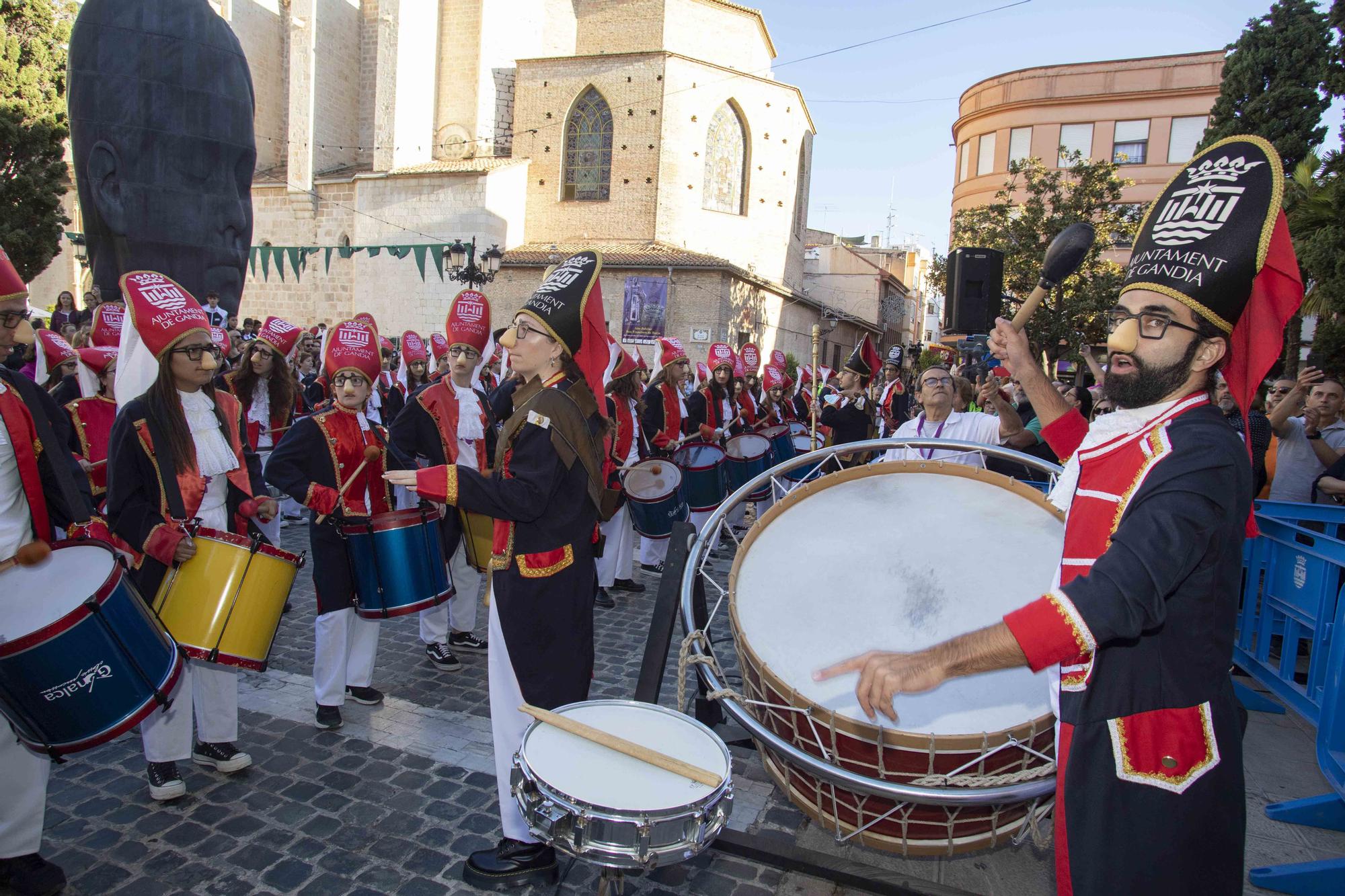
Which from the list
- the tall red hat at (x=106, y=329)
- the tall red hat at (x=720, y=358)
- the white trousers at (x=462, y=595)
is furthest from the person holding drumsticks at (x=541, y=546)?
the tall red hat at (x=720, y=358)

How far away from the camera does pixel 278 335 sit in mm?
7719

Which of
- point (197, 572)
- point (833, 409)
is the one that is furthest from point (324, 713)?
point (833, 409)

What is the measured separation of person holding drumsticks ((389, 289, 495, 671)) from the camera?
18.4 ft

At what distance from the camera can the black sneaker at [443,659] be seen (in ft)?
18.2

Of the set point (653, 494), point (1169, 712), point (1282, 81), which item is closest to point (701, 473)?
point (653, 494)

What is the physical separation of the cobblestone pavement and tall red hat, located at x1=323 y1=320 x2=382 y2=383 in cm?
203

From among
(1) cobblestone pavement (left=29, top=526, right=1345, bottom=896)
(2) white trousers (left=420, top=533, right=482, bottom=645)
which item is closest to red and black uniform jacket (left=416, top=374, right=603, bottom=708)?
(1) cobblestone pavement (left=29, top=526, right=1345, bottom=896)

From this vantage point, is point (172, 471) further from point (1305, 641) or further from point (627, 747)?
point (1305, 641)

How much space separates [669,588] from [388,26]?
35540 mm

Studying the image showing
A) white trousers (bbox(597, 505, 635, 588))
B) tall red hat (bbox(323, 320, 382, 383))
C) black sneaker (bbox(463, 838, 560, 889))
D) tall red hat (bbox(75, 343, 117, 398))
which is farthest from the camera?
white trousers (bbox(597, 505, 635, 588))

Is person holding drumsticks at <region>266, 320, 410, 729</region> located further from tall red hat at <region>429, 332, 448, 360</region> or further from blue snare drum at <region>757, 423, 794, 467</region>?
tall red hat at <region>429, 332, 448, 360</region>

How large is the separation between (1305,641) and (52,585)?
7.27 meters

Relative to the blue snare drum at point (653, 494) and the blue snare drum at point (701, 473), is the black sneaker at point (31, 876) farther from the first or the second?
the blue snare drum at point (701, 473)

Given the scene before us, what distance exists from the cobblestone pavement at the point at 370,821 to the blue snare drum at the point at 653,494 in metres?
2.49
